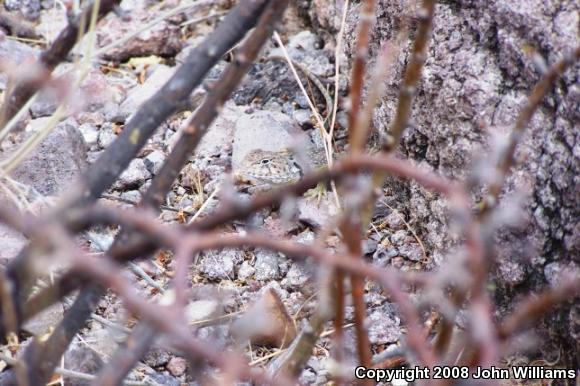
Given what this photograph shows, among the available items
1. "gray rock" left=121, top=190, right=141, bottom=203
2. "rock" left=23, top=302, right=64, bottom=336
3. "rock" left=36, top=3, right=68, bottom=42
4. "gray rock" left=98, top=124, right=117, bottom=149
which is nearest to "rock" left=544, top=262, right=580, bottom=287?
"rock" left=23, top=302, right=64, bottom=336

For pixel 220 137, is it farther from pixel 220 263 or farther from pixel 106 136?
pixel 220 263

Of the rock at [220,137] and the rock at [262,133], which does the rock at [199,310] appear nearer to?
the rock at [262,133]

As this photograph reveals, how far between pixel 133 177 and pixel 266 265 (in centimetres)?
72

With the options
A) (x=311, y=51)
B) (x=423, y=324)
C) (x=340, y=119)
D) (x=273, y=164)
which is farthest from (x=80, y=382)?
(x=311, y=51)

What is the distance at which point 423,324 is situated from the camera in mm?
2277

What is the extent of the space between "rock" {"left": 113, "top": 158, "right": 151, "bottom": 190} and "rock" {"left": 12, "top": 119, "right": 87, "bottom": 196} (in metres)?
0.17

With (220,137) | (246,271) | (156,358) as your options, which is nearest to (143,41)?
(220,137)

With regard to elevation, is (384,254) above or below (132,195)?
below

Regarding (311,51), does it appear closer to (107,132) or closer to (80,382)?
(107,132)

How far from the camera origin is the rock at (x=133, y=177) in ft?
10.0

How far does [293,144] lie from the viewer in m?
3.19

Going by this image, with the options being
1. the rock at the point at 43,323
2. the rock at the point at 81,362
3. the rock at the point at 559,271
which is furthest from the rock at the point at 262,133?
the rock at the point at 559,271

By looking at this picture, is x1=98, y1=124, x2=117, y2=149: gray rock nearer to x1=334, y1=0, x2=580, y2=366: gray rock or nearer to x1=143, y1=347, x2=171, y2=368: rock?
x1=143, y1=347, x2=171, y2=368: rock

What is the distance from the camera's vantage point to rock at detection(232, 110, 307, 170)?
125 inches
